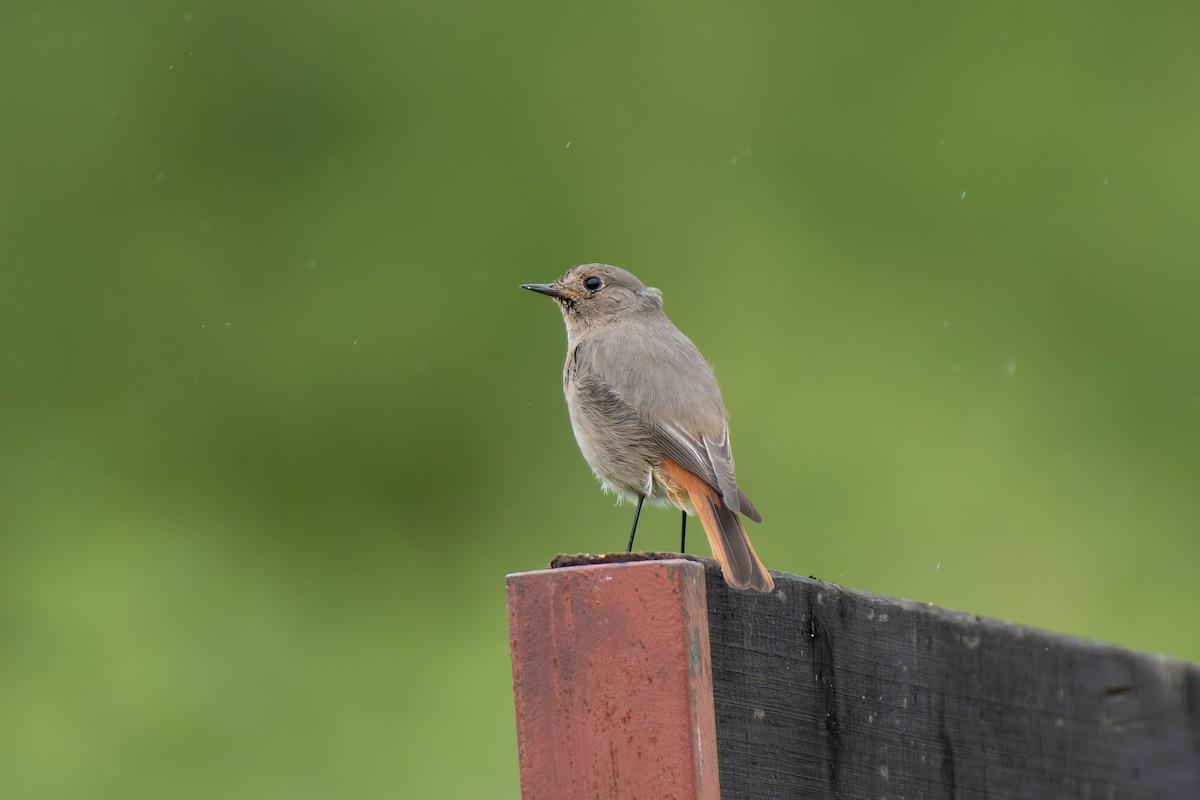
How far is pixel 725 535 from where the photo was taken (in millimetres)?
2688

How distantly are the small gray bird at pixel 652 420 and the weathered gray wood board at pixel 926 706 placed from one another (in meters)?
1.12

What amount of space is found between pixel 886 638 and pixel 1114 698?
48cm

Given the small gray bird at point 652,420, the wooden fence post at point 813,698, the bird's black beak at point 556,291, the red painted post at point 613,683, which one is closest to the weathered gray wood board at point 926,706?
the wooden fence post at point 813,698

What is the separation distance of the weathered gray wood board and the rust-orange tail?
1.3 inches

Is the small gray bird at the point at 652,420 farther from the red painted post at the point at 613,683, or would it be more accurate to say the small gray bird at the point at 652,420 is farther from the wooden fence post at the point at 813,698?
the red painted post at the point at 613,683

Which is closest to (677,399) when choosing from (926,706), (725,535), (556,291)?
(556,291)

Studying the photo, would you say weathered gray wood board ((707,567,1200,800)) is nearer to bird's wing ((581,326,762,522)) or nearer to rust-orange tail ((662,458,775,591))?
rust-orange tail ((662,458,775,591))

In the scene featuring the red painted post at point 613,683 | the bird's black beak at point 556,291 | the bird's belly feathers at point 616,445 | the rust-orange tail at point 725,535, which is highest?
the bird's black beak at point 556,291

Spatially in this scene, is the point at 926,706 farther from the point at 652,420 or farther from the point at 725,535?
the point at 652,420

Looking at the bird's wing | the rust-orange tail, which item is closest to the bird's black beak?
the bird's wing

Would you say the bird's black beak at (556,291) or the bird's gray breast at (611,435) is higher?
the bird's black beak at (556,291)

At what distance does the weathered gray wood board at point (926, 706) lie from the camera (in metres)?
1.80

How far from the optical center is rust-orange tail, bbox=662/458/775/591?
1909mm

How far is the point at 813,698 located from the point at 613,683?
41cm
